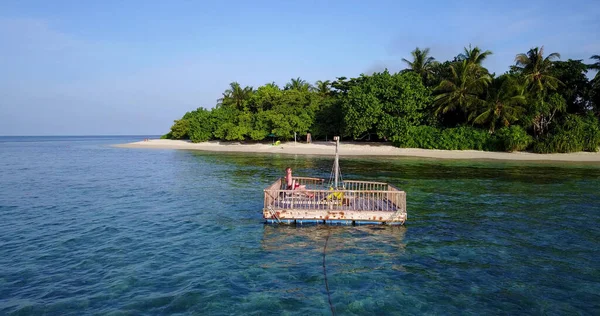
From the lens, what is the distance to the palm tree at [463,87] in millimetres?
56625

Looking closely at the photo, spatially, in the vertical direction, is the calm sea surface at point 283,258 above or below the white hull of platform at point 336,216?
below

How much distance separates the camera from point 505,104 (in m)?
54.3

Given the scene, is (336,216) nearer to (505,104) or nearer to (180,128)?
(505,104)

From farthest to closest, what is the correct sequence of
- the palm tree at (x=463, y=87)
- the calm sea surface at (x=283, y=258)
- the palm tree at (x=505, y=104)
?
1. the palm tree at (x=463, y=87)
2. the palm tree at (x=505, y=104)
3. the calm sea surface at (x=283, y=258)

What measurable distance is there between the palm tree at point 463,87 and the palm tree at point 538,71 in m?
6.13

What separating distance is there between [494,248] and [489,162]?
3711 cm

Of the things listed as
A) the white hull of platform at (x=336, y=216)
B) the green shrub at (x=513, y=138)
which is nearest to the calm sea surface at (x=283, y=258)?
the white hull of platform at (x=336, y=216)

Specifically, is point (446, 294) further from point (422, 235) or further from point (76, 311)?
point (76, 311)

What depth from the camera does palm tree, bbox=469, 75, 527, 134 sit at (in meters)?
53.4

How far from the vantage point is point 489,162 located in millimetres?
47062

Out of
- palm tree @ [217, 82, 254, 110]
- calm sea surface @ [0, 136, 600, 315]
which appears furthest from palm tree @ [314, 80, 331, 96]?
calm sea surface @ [0, 136, 600, 315]

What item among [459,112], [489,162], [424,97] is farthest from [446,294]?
[459,112]

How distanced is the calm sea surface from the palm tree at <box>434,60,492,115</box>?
34.6m

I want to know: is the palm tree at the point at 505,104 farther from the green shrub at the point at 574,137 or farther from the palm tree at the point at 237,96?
the palm tree at the point at 237,96
